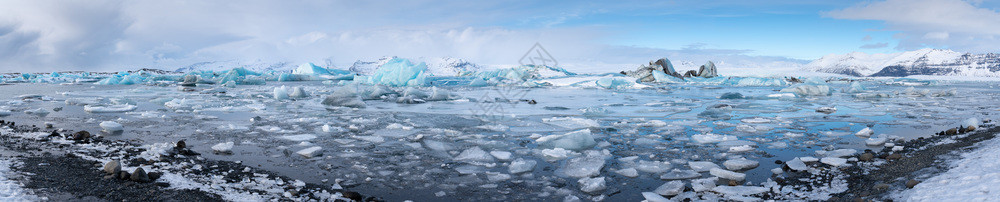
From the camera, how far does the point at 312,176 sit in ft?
11.2

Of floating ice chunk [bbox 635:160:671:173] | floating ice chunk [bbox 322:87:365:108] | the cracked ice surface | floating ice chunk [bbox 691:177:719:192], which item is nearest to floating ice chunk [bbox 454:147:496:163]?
the cracked ice surface

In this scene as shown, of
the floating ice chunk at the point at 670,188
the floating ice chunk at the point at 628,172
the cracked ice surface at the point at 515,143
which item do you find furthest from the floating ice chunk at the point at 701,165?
the floating ice chunk at the point at 670,188

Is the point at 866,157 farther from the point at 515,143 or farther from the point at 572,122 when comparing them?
the point at 572,122

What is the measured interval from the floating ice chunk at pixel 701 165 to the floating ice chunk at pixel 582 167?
647 mm

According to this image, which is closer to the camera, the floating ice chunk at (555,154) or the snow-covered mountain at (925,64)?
the floating ice chunk at (555,154)

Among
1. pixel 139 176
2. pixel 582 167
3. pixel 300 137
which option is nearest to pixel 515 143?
pixel 582 167

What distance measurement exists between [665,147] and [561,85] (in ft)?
61.4

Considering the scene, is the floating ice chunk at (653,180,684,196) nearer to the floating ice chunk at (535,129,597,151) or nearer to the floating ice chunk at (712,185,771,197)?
the floating ice chunk at (712,185,771,197)

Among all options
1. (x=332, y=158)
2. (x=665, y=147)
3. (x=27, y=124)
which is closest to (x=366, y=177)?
(x=332, y=158)

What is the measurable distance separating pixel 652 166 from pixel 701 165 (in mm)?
371

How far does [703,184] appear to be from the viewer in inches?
125

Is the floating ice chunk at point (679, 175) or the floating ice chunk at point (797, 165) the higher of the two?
the floating ice chunk at point (797, 165)

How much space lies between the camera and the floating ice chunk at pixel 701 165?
145 inches

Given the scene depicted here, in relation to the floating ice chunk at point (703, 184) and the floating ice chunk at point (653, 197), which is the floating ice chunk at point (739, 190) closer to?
the floating ice chunk at point (703, 184)
